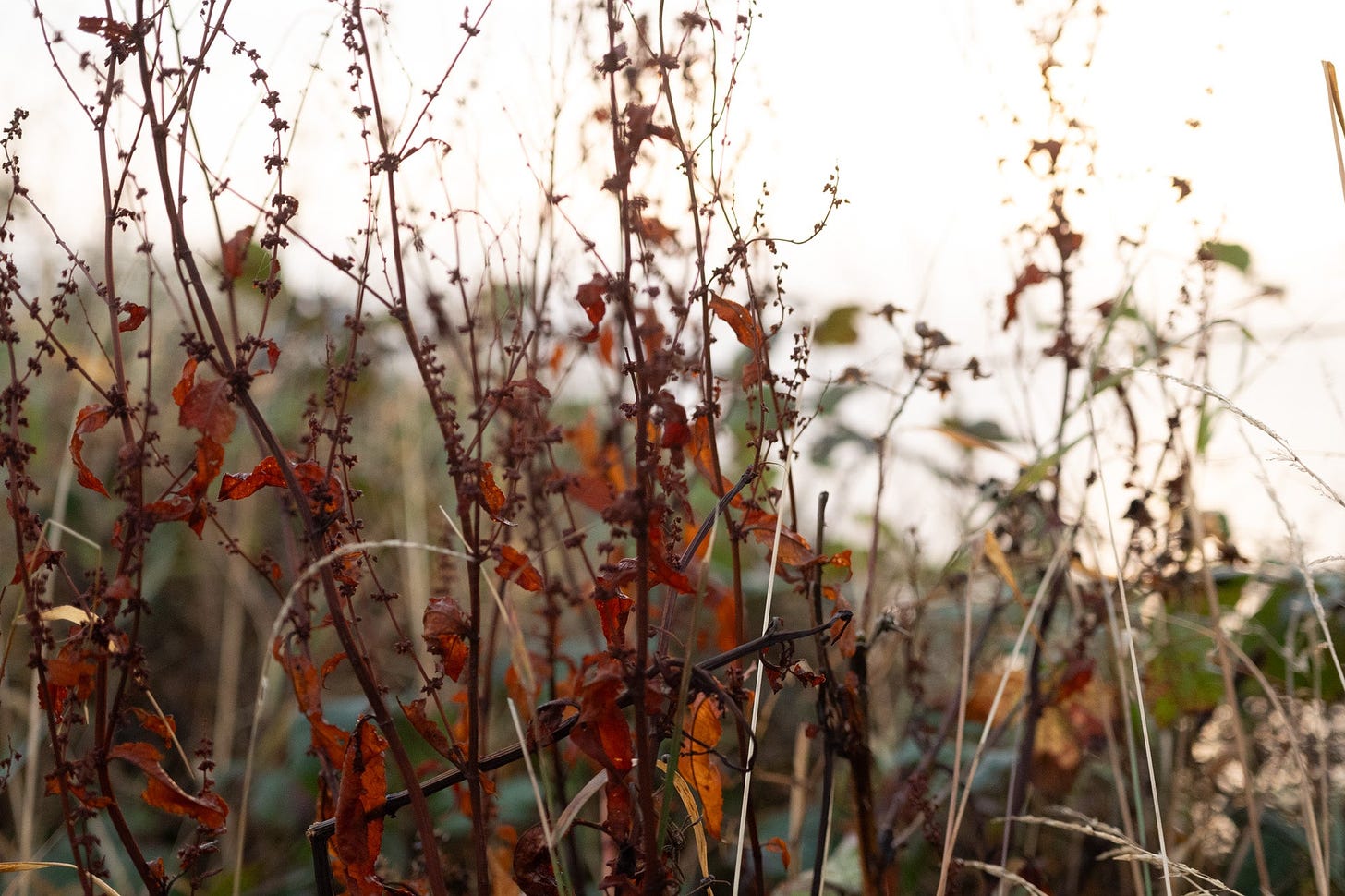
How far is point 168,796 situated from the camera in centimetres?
90

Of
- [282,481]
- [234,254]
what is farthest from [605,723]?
[234,254]

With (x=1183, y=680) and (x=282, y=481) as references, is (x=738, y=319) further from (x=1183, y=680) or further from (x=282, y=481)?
(x=1183, y=680)

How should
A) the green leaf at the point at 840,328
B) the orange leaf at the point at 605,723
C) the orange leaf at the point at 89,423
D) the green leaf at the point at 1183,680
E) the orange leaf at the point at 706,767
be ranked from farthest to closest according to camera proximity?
the green leaf at the point at 840,328
the green leaf at the point at 1183,680
the orange leaf at the point at 706,767
the orange leaf at the point at 89,423
the orange leaf at the point at 605,723

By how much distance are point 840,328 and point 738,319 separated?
1.58 m

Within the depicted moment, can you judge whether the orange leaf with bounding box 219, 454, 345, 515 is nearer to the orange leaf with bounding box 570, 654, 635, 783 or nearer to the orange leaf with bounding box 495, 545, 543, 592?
the orange leaf with bounding box 495, 545, 543, 592

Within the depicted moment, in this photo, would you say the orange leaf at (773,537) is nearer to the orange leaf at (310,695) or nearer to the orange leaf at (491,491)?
the orange leaf at (491,491)

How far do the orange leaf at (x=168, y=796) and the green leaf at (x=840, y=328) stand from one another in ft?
5.84

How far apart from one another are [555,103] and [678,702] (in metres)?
0.79

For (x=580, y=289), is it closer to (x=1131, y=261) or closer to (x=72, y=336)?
(x=1131, y=261)

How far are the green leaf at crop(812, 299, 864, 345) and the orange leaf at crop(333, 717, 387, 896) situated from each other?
1.74m

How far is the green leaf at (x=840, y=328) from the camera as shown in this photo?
2.47m

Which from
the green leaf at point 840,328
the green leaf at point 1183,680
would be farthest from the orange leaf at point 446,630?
the green leaf at point 840,328

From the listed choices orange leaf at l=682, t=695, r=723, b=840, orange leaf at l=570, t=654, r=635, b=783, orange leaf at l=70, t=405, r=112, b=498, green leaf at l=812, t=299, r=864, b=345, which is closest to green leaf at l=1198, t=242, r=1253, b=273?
green leaf at l=812, t=299, r=864, b=345

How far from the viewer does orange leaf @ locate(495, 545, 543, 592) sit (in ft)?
2.89
